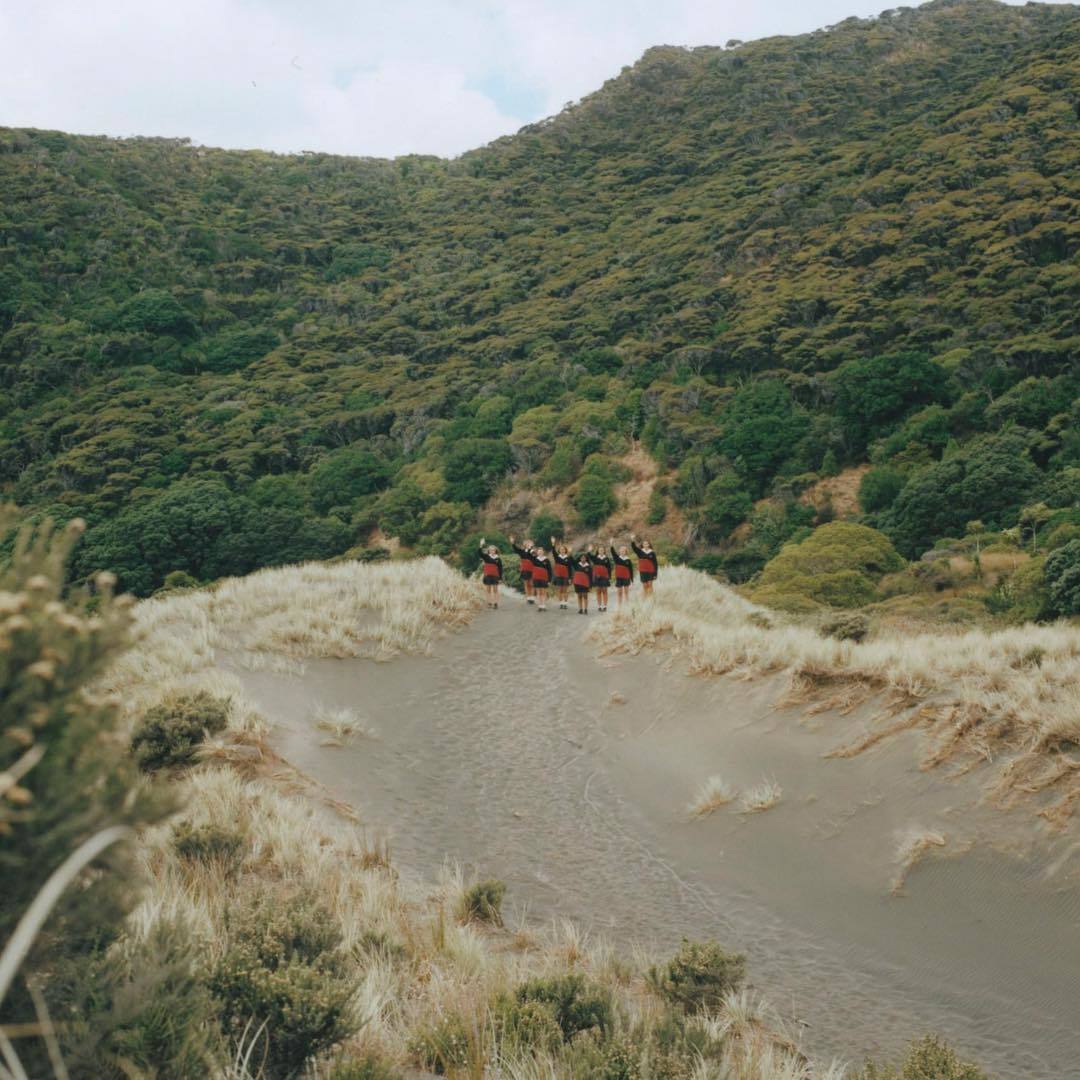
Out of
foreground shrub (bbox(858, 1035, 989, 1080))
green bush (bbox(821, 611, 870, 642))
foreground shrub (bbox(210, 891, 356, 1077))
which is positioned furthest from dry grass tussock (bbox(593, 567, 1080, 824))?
foreground shrub (bbox(210, 891, 356, 1077))

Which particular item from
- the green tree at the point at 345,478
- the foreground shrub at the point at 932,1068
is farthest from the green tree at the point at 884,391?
the foreground shrub at the point at 932,1068

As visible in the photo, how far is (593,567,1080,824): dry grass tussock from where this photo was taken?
25.7 ft

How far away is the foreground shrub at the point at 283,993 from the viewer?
388 cm

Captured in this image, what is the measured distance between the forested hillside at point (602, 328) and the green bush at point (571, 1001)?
1721 centimetres

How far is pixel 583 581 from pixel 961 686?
10289mm

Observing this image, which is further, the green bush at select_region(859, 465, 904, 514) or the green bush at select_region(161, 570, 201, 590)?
the green bush at select_region(161, 570, 201, 590)

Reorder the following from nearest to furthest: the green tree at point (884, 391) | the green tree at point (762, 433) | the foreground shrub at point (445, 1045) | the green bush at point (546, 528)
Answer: the foreground shrub at point (445, 1045), the green tree at point (884, 391), the green tree at point (762, 433), the green bush at point (546, 528)

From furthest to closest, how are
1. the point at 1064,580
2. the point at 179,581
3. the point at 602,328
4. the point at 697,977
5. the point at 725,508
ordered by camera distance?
the point at 602,328, the point at 179,581, the point at 725,508, the point at 1064,580, the point at 697,977

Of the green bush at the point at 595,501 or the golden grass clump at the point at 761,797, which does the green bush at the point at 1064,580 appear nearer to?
the golden grass clump at the point at 761,797

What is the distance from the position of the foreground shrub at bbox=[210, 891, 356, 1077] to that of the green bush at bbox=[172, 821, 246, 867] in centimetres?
224

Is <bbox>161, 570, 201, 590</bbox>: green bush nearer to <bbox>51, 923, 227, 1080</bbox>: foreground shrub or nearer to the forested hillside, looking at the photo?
the forested hillside

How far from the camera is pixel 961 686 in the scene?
9.15 metres

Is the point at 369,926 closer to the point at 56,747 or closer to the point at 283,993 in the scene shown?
the point at 283,993

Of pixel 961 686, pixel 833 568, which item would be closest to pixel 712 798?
pixel 961 686
